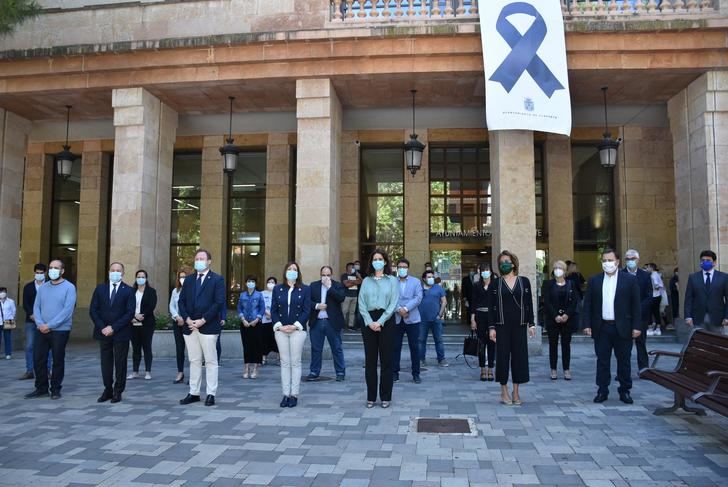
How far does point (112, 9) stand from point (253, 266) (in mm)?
8120

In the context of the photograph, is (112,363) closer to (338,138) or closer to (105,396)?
(105,396)

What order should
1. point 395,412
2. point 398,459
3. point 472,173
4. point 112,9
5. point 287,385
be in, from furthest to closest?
point 472,173 → point 112,9 → point 287,385 → point 395,412 → point 398,459

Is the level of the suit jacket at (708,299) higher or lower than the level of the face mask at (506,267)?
lower

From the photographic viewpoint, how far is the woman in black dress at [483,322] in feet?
29.9

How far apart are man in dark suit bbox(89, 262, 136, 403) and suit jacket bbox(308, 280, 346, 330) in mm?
2767

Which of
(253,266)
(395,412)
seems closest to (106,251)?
(253,266)

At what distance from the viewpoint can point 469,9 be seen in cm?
1243

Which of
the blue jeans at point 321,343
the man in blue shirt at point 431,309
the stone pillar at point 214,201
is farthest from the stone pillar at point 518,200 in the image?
the stone pillar at point 214,201

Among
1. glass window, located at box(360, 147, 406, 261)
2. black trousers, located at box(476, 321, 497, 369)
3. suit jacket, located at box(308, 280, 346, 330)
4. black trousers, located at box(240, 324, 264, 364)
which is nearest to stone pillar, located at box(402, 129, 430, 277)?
glass window, located at box(360, 147, 406, 261)

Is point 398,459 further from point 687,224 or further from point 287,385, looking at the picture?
point 687,224

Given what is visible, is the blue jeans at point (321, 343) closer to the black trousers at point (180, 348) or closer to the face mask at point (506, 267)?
the black trousers at point (180, 348)

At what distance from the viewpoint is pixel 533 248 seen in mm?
12141

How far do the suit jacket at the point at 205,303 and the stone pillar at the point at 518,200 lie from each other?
680cm

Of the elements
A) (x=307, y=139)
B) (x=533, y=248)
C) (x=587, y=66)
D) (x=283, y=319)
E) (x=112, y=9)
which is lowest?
(x=283, y=319)
